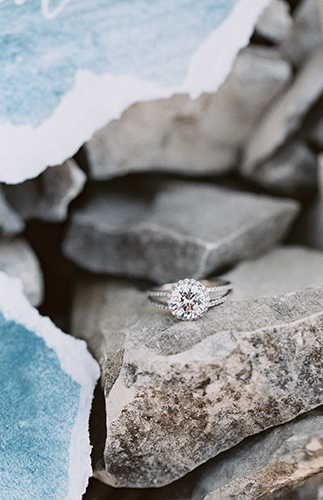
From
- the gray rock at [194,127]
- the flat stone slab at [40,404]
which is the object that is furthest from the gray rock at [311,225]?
the flat stone slab at [40,404]

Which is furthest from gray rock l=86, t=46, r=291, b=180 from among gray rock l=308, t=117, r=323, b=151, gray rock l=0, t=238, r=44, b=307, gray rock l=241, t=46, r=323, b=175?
gray rock l=0, t=238, r=44, b=307

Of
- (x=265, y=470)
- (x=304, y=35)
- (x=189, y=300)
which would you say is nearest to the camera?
(x=265, y=470)

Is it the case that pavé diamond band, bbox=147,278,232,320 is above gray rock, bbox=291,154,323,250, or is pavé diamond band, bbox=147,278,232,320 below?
above

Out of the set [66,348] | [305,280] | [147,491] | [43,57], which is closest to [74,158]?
[43,57]

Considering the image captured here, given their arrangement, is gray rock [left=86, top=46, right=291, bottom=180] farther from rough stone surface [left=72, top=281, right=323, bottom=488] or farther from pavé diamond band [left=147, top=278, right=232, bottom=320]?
rough stone surface [left=72, top=281, right=323, bottom=488]

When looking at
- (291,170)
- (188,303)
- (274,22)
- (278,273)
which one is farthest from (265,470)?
(274,22)

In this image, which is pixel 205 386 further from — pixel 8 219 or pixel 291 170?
pixel 291 170

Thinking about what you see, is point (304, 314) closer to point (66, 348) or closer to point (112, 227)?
point (66, 348)
